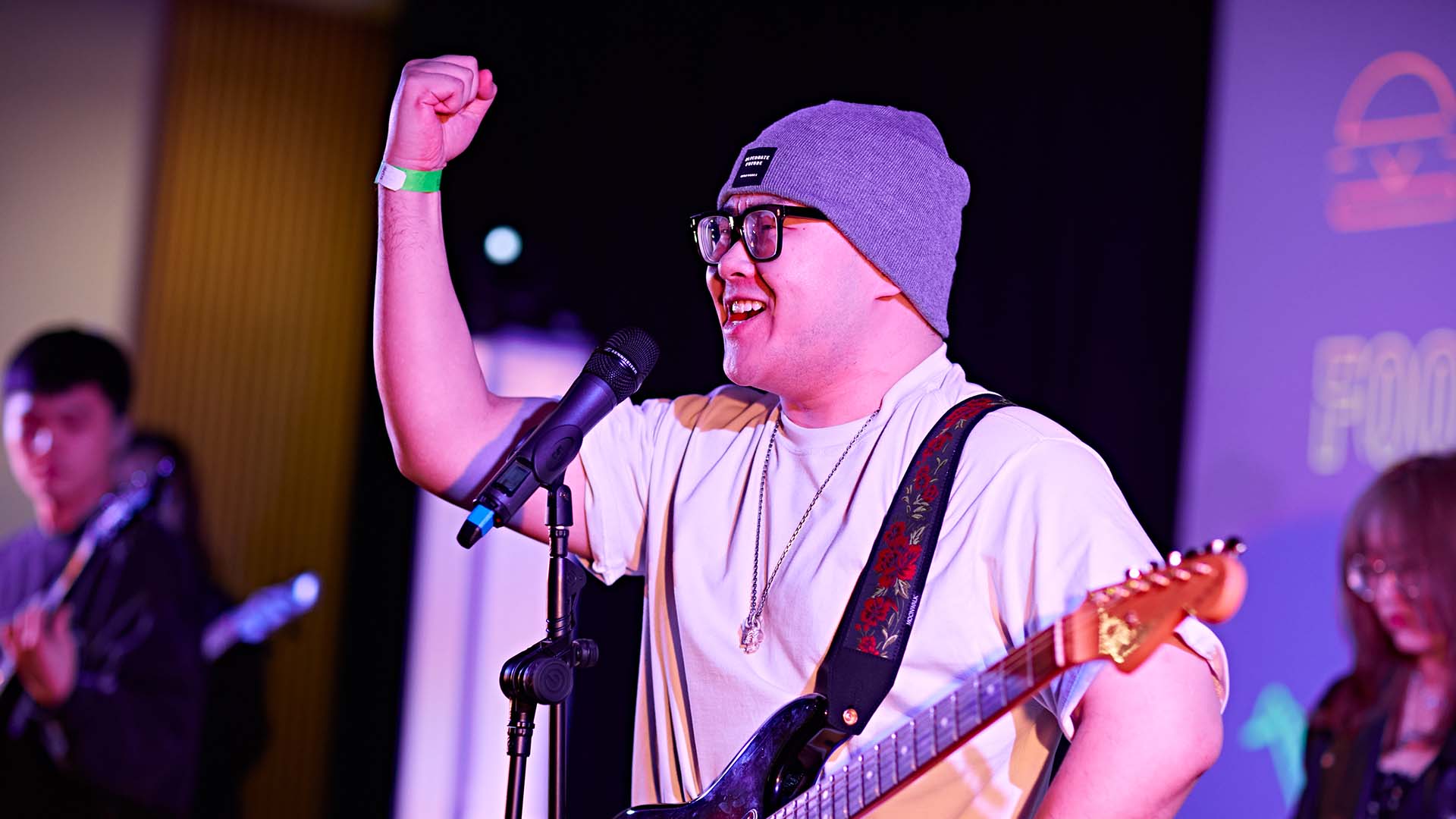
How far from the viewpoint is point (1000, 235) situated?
4.83 metres

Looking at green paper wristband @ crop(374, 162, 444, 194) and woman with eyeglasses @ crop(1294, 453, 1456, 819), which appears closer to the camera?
green paper wristband @ crop(374, 162, 444, 194)

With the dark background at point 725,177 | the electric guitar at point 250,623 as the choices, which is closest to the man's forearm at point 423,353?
the dark background at point 725,177

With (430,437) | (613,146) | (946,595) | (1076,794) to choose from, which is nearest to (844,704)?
(946,595)

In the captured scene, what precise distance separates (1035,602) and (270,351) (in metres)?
6.39

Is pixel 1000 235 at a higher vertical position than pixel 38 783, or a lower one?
higher

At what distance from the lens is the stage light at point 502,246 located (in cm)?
450

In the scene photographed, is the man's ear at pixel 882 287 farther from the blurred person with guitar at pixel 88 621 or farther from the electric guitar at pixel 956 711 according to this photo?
the blurred person with guitar at pixel 88 621

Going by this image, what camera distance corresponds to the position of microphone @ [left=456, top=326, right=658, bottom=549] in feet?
5.87

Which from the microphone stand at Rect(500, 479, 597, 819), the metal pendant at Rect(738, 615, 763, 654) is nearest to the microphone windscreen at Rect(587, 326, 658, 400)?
the microphone stand at Rect(500, 479, 597, 819)

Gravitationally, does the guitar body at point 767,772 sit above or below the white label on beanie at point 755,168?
below

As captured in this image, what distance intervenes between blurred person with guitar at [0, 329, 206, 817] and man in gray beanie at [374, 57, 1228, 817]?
223 cm

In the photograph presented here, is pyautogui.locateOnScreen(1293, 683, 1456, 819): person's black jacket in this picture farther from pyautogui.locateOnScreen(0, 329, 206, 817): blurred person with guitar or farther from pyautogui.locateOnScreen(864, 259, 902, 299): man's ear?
pyautogui.locateOnScreen(0, 329, 206, 817): blurred person with guitar

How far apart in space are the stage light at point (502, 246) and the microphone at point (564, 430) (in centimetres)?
258

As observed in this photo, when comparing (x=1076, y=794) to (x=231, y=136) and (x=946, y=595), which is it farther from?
(x=231, y=136)
